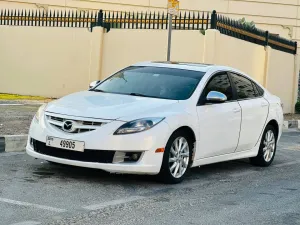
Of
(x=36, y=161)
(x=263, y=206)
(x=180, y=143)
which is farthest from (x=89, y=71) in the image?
(x=263, y=206)

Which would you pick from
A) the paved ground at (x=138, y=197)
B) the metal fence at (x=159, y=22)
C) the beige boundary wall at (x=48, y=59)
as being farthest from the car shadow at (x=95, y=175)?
the beige boundary wall at (x=48, y=59)

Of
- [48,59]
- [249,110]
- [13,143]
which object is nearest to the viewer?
[249,110]

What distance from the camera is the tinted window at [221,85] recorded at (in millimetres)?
9094

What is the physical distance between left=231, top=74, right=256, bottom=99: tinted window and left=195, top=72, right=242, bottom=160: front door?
0.20 meters

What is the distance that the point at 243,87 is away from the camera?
32.4 ft

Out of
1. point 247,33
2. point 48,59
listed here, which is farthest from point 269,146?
point 48,59

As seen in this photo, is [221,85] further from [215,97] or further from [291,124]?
[291,124]

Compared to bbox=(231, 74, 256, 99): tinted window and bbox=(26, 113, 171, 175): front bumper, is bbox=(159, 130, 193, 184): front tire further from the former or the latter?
bbox=(231, 74, 256, 99): tinted window

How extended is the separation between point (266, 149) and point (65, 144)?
372cm

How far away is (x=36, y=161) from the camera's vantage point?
9.34 metres

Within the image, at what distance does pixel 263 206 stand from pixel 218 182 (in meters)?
1.48

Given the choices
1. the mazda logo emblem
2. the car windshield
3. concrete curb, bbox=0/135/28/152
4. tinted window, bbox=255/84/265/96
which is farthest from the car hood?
tinted window, bbox=255/84/265/96

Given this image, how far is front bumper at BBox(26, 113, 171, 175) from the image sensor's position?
25.0ft

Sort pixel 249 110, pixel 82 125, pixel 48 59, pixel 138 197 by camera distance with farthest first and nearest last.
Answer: pixel 48 59 < pixel 249 110 < pixel 82 125 < pixel 138 197
